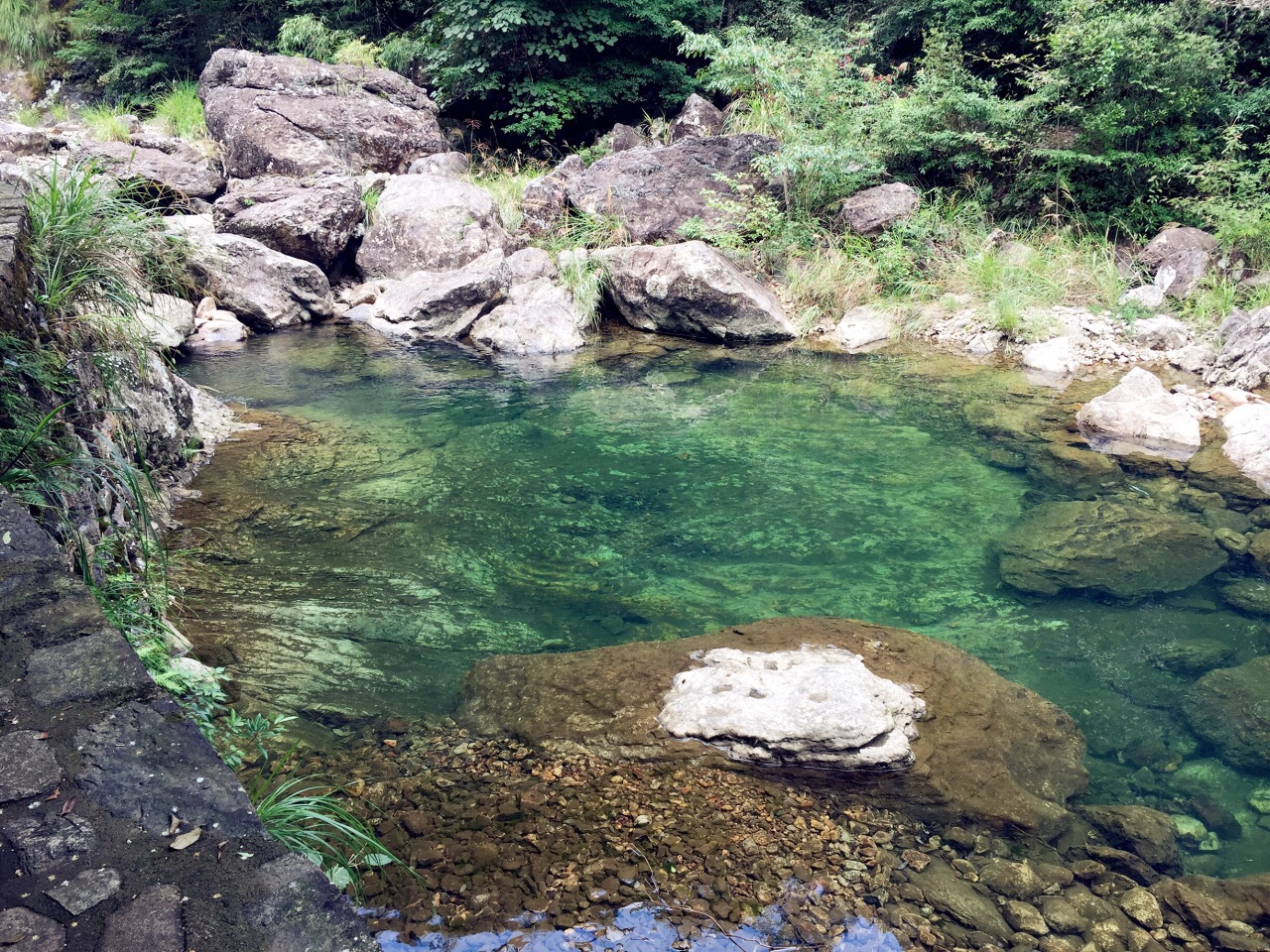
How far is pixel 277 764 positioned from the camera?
9.07ft

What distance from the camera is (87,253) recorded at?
3.64 m

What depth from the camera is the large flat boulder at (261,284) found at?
984 centimetres

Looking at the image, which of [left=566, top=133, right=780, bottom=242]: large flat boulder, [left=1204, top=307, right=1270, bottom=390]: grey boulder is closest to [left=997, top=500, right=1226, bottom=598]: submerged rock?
[left=1204, top=307, right=1270, bottom=390]: grey boulder

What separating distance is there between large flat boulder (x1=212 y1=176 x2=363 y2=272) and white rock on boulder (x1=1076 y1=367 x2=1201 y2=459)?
909 cm

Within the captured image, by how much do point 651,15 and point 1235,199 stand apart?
9.34 metres

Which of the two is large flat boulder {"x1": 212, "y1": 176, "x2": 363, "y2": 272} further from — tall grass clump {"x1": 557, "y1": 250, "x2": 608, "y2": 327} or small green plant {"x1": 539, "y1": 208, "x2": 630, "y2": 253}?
tall grass clump {"x1": 557, "y1": 250, "x2": 608, "y2": 327}

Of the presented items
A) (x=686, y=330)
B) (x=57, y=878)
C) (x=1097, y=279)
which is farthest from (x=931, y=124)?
(x=57, y=878)

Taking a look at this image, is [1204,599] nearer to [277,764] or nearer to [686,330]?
[277,764]

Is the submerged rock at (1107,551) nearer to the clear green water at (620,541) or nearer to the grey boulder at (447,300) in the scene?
the clear green water at (620,541)

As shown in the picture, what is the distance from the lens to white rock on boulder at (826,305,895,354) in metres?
9.81

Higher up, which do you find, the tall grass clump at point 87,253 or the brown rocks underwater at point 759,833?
the tall grass clump at point 87,253

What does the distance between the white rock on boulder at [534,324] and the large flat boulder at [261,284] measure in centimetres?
218

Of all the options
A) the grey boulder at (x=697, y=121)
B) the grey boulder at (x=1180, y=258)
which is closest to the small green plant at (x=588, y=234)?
the grey boulder at (x=697, y=121)

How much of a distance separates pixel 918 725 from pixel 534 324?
733 centimetres
